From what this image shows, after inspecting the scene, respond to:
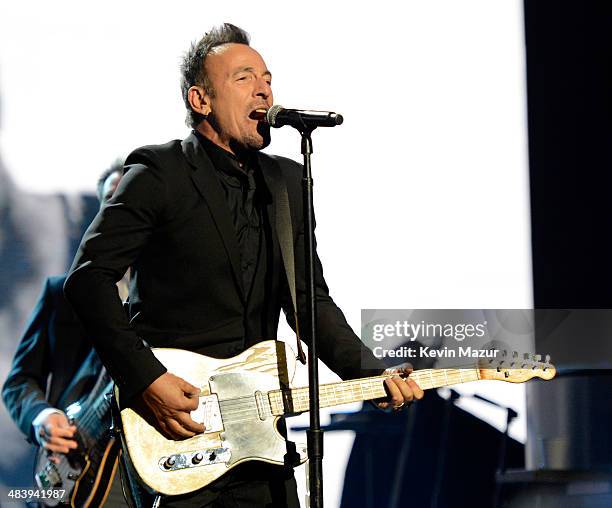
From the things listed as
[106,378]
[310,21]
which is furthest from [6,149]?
[310,21]

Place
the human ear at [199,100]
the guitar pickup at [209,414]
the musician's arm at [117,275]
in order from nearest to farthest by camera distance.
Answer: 1. the musician's arm at [117,275]
2. the guitar pickup at [209,414]
3. the human ear at [199,100]

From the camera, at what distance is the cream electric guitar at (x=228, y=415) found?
255 centimetres

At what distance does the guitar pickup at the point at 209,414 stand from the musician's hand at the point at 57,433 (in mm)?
1635

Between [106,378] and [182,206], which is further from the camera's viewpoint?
[106,378]

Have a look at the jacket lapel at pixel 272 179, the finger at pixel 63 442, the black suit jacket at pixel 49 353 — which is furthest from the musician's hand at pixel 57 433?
the jacket lapel at pixel 272 179

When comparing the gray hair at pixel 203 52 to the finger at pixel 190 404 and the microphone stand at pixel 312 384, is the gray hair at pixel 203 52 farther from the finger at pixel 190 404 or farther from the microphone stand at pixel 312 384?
the finger at pixel 190 404

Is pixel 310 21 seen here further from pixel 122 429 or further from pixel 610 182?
pixel 122 429

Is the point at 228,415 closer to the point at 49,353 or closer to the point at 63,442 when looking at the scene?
the point at 63,442

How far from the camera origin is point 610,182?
435 centimetres

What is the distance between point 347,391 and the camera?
283 cm

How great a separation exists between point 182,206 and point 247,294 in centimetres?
33

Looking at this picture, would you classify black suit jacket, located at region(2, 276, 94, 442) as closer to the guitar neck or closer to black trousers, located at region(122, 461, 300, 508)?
black trousers, located at region(122, 461, 300, 508)

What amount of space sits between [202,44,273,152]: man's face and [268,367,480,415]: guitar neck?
77cm

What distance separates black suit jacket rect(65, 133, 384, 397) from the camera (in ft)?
8.32
